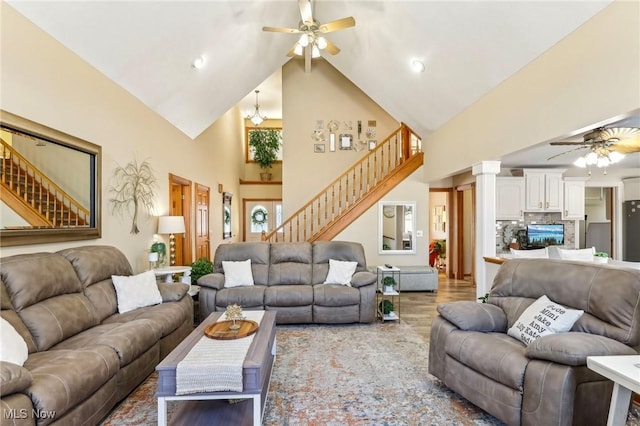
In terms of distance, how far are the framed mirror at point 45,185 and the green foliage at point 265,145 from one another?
21.9 feet

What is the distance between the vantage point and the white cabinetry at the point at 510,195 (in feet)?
19.7

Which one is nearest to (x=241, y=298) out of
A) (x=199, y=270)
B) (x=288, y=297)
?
(x=288, y=297)

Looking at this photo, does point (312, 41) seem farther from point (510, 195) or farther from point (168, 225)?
point (510, 195)

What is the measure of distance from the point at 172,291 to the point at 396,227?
4683mm

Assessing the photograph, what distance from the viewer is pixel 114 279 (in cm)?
326

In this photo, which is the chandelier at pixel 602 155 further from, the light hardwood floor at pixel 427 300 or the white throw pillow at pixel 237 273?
the white throw pillow at pixel 237 273

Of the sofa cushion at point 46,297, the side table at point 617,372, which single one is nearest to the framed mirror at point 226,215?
the sofa cushion at point 46,297

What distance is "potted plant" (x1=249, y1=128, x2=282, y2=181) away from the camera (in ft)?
33.0

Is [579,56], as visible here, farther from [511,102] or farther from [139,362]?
[139,362]

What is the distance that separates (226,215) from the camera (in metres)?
8.85

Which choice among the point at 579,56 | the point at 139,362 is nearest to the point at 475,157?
the point at 579,56

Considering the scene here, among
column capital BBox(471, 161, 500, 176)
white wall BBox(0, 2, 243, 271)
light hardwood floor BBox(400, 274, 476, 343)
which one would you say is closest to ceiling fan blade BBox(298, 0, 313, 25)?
white wall BBox(0, 2, 243, 271)

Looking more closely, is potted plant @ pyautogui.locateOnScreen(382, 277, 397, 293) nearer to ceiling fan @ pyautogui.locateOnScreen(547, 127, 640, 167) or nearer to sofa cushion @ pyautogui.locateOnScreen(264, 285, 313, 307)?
sofa cushion @ pyautogui.locateOnScreen(264, 285, 313, 307)

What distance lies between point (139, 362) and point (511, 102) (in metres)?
4.42
